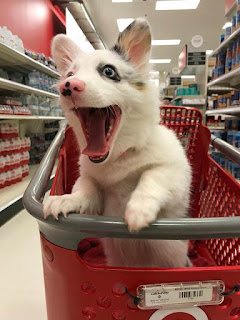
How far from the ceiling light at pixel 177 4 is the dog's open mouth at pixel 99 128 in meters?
7.13

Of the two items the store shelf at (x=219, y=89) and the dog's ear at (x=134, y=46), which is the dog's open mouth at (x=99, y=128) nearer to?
the dog's ear at (x=134, y=46)

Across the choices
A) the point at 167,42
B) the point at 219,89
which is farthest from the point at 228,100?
the point at 167,42

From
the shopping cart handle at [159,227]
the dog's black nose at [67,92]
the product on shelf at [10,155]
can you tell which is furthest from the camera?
the product on shelf at [10,155]

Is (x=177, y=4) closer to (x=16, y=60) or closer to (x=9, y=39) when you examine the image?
(x=16, y=60)

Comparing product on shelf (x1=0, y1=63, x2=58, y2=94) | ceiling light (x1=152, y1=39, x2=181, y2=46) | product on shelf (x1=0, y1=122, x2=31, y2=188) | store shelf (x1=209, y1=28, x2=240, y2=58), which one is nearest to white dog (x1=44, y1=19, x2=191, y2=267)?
product on shelf (x1=0, y1=122, x2=31, y2=188)

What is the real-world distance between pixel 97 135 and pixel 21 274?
1246 mm

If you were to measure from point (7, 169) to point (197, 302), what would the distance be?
2857mm

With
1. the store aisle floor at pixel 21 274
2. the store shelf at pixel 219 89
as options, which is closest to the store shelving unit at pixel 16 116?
the store aisle floor at pixel 21 274

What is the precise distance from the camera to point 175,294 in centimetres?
63

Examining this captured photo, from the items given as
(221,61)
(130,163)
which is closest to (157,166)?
(130,163)

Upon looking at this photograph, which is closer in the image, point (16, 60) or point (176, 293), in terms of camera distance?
point (176, 293)

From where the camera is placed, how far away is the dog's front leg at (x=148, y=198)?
60 centimetres

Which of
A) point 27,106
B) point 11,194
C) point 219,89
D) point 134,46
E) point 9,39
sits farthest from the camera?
point 219,89

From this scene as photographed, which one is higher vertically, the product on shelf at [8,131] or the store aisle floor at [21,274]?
the product on shelf at [8,131]
